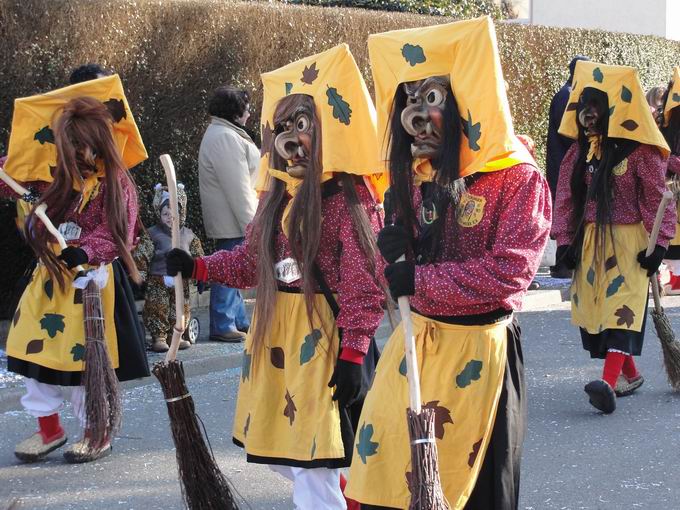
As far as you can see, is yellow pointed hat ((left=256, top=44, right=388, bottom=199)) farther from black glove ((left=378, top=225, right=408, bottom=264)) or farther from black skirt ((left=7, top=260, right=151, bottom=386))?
black skirt ((left=7, top=260, right=151, bottom=386))

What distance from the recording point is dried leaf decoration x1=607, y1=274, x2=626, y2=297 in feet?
21.5

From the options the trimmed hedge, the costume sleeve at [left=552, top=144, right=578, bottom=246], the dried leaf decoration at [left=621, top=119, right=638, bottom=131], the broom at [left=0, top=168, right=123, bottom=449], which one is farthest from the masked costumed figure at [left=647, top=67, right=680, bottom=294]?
the broom at [left=0, top=168, right=123, bottom=449]

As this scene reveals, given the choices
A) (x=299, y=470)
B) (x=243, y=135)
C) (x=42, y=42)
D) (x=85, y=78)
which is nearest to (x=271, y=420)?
(x=299, y=470)

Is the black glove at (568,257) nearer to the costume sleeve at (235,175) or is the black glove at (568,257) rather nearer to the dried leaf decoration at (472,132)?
the costume sleeve at (235,175)

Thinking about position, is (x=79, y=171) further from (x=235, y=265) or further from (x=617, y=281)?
(x=617, y=281)

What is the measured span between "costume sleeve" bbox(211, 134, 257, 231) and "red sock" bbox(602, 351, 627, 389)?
9.93 feet

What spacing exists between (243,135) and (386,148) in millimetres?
5082

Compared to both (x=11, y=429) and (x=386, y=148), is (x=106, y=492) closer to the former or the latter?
(x=11, y=429)

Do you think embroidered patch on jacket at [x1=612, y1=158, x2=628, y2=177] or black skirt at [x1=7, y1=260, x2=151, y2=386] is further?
embroidered patch on jacket at [x1=612, y1=158, x2=628, y2=177]

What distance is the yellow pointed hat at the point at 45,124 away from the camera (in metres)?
5.82

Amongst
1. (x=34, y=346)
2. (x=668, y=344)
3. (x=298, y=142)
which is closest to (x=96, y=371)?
(x=34, y=346)

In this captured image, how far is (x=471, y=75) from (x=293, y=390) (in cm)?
127

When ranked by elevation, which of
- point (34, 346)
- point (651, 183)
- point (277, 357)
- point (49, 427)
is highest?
point (651, 183)

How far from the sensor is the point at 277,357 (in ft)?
13.6
